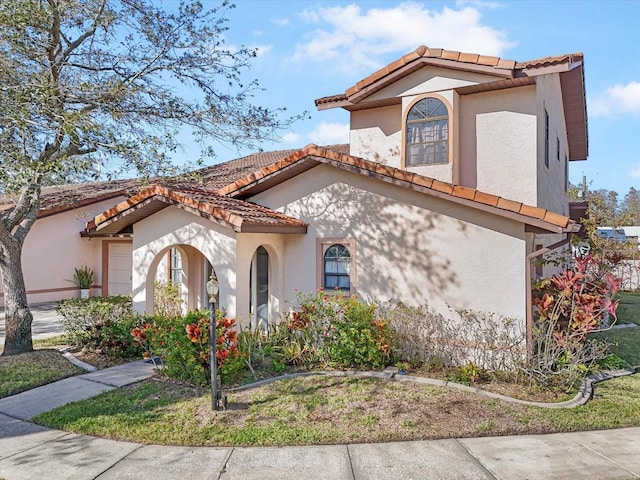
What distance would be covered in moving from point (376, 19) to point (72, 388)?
10.9 metres

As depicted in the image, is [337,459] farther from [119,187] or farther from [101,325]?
[119,187]

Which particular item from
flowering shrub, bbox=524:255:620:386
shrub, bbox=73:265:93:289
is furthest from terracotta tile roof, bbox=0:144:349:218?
flowering shrub, bbox=524:255:620:386

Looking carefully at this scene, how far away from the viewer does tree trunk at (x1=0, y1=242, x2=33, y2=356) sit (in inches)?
398

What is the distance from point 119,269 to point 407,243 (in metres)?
16.6

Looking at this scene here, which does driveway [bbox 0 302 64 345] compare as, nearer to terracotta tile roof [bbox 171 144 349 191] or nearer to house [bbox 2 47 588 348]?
house [bbox 2 47 588 348]

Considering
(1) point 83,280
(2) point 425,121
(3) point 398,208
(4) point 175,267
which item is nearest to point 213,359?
(3) point 398,208

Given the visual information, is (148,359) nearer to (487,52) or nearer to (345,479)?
(345,479)

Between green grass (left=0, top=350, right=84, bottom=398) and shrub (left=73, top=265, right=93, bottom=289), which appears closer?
green grass (left=0, top=350, right=84, bottom=398)

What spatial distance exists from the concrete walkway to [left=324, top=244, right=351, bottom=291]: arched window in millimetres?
4844

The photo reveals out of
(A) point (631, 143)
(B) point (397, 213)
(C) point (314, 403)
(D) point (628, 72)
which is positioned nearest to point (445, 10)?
(B) point (397, 213)

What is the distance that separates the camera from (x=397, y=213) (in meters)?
9.67

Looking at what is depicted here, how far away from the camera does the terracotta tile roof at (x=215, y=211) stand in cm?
890

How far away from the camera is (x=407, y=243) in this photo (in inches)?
376

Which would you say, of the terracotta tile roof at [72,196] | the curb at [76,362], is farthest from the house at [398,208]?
the terracotta tile roof at [72,196]
